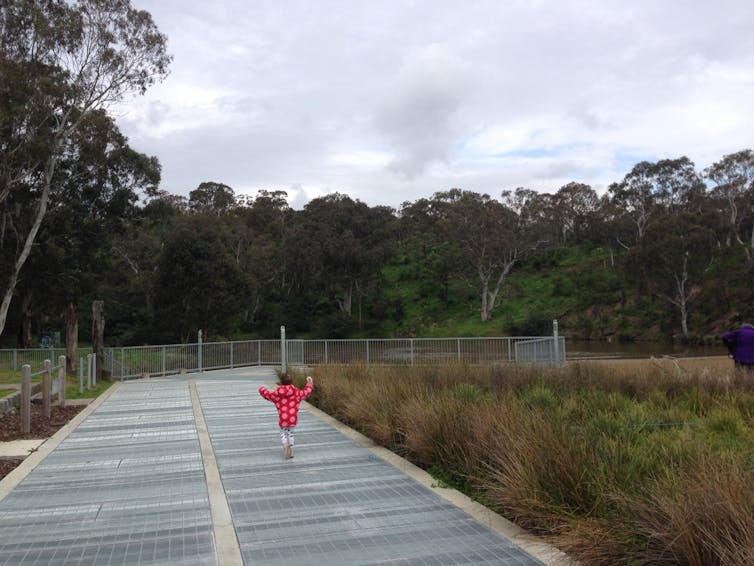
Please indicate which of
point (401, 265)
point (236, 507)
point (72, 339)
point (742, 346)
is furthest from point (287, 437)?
point (401, 265)

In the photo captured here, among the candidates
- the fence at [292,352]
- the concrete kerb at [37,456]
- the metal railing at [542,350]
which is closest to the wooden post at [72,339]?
the fence at [292,352]

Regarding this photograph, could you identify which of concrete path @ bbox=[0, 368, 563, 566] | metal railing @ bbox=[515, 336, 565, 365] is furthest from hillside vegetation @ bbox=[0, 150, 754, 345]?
concrete path @ bbox=[0, 368, 563, 566]

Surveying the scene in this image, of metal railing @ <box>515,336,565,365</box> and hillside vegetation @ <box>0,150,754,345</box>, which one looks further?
hillside vegetation @ <box>0,150,754,345</box>

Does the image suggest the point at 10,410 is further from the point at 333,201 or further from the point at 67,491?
the point at 333,201

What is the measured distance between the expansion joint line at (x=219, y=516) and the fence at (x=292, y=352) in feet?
49.9

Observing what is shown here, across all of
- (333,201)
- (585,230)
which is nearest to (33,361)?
(333,201)

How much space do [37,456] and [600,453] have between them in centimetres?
690

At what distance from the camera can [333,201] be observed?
61.3m

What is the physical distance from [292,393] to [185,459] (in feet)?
5.01

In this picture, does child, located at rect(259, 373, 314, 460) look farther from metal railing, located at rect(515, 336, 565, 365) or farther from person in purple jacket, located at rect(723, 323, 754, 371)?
metal railing, located at rect(515, 336, 565, 365)

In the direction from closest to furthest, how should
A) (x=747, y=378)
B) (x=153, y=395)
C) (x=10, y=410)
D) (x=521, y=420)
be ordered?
(x=521, y=420), (x=747, y=378), (x=10, y=410), (x=153, y=395)

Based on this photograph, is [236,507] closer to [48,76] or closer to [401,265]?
[48,76]

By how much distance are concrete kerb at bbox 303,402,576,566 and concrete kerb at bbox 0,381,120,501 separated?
3995 millimetres

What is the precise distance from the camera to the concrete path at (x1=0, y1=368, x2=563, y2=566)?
4.78 m
